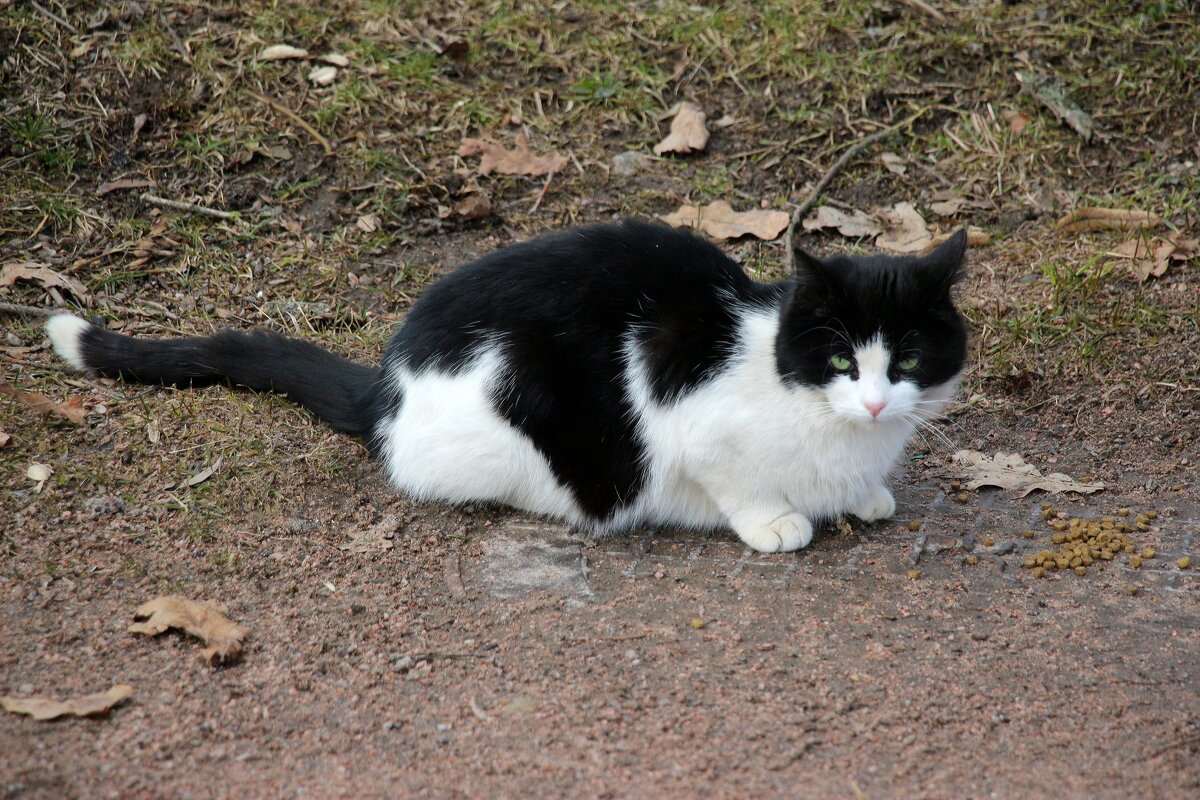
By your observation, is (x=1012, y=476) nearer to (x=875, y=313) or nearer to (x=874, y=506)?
(x=874, y=506)

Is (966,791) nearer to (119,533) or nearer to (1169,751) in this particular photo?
(1169,751)

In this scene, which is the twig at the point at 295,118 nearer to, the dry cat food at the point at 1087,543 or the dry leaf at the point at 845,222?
the dry leaf at the point at 845,222

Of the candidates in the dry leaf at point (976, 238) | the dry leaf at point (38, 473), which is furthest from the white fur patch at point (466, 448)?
the dry leaf at point (976, 238)

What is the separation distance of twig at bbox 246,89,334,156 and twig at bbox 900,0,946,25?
10.7 ft

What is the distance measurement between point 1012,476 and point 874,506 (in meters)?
0.65

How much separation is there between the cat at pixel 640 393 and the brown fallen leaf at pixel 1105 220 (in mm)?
2135

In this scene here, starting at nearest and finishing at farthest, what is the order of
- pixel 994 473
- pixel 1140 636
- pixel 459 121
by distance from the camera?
pixel 1140 636
pixel 994 473
pixel 459 121

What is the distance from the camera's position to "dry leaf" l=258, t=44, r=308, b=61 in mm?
5730

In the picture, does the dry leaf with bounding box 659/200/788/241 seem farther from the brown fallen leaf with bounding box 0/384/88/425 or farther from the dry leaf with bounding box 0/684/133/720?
the dry leaf with bounding box 0/684/133/720

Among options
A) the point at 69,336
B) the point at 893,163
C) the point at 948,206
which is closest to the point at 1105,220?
the point at 948,206

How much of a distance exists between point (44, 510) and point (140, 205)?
2122 millimetres

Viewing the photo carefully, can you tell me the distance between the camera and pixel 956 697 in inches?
109

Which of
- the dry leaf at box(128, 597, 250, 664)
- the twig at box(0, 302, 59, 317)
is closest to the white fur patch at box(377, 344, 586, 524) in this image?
the dry leaf at box(128, 597, 250, 664)

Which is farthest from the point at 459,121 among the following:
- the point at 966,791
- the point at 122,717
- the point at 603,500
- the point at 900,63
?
the point at 966,791
